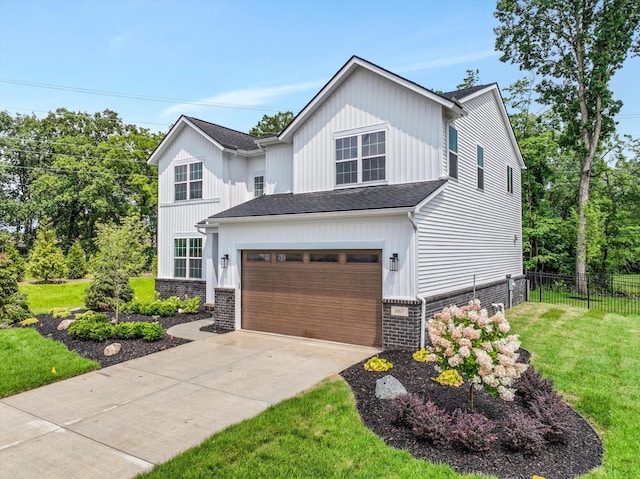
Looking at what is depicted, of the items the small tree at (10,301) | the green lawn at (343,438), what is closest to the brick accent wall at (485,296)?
the green lawn at (343,438)

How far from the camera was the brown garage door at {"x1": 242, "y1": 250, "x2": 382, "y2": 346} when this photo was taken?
980 centimetres

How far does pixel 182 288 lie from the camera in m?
16.7

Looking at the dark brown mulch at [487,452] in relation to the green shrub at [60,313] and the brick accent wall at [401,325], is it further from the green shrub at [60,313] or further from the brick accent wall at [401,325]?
the green shrub at [60,313]

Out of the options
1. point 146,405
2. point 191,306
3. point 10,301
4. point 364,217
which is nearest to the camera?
point 146,405

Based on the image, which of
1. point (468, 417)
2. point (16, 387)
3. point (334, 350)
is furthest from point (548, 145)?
point (16, 387)

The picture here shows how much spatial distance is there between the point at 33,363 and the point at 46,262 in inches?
713

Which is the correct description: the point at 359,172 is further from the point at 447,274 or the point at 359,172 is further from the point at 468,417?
the point at 468,417

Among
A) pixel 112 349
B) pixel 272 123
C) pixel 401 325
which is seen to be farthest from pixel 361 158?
pixel 272 123

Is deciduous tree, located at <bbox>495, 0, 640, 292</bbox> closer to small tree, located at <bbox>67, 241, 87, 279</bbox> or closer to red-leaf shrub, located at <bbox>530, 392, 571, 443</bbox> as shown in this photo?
red-leaf shrub, located at <bbox>530, 392, 571, 443</bbox>

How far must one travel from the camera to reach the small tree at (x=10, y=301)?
12.8 m

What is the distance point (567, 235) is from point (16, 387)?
26215 mm

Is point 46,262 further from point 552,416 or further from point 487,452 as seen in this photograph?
point 552,416

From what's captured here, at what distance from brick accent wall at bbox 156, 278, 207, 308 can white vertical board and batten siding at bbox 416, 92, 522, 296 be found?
385 inches

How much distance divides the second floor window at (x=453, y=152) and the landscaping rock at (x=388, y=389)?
6.85 metres
